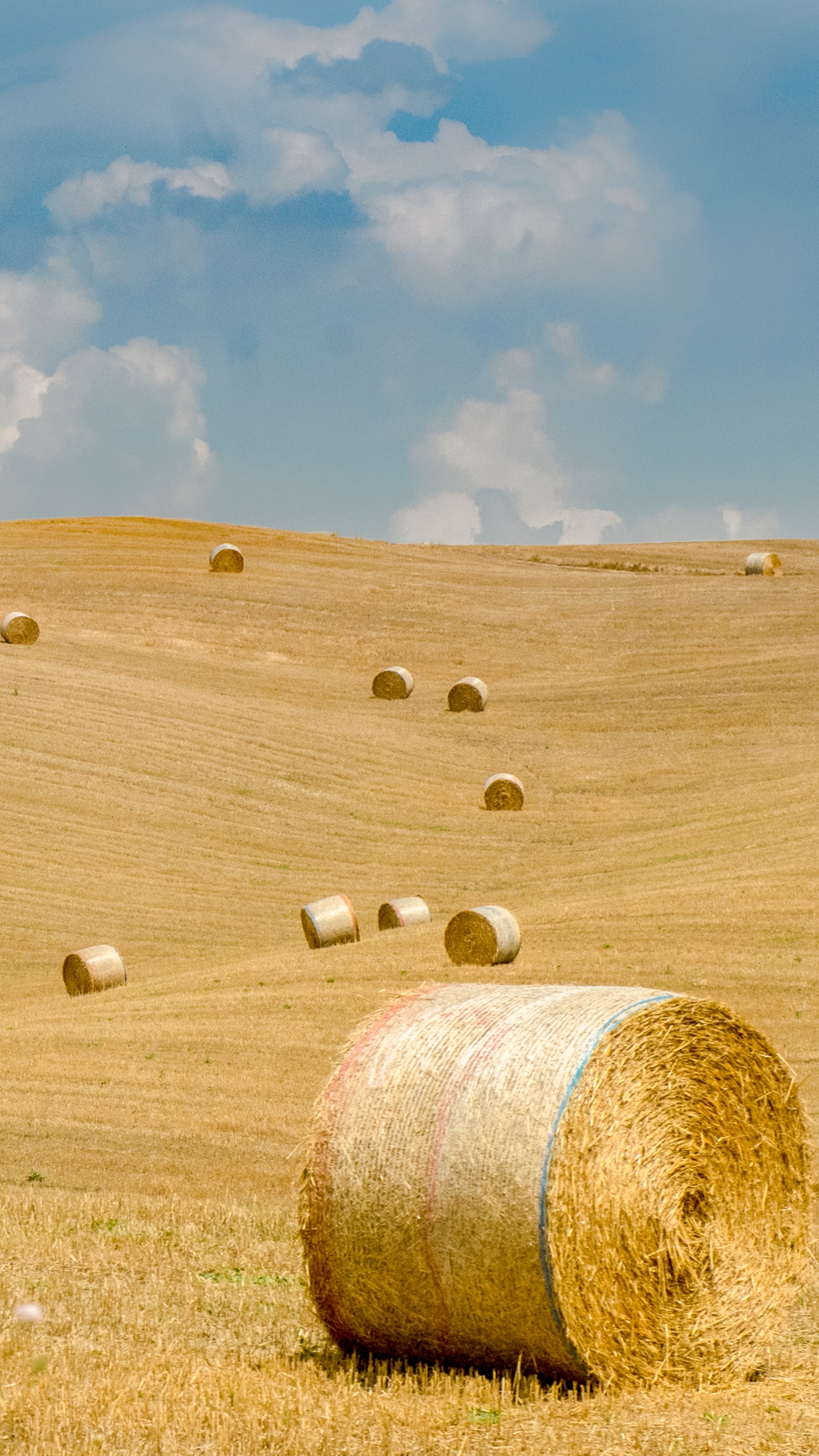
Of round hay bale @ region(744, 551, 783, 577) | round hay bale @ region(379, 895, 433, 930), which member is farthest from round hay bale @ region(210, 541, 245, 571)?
round hay bale @ region(379, 895, 433, 930)

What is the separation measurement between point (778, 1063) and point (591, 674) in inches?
1540

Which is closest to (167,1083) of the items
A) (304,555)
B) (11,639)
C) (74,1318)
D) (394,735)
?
(74,1318)

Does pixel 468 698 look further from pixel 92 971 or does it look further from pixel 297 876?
pixel 92 971

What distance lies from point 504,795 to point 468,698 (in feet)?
25.4

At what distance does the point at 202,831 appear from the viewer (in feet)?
107

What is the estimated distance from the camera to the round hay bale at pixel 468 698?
4256 cm

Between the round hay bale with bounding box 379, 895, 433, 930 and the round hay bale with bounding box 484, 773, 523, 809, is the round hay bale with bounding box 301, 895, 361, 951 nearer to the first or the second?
the round hay bale with bounding box 379, 895, 433, 930

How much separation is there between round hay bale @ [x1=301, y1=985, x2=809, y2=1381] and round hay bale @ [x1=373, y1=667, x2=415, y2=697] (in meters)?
36.4

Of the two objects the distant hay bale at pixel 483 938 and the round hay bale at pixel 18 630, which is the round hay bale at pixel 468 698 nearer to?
the round hay bale at pixel 18 630

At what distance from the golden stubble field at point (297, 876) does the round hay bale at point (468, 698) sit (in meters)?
0.56

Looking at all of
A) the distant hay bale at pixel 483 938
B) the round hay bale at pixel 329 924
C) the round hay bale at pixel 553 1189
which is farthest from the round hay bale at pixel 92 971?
the round hay bale at pixel 553 1189

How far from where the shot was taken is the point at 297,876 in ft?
100

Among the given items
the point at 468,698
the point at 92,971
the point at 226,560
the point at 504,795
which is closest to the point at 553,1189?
the point at 92,971

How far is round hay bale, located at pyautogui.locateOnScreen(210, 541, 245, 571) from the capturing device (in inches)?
2156
